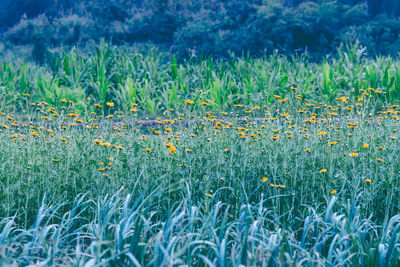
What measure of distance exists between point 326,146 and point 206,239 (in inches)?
72.0

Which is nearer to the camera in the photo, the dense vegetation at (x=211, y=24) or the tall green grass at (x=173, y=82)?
the tall green grass at (x=173, y=82)

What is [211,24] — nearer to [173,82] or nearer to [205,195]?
[173,82]

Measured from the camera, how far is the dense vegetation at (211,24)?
657 inches

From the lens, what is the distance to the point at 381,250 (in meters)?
2.50

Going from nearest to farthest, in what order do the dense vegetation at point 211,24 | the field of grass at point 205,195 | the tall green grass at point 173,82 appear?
the field of grass at point 205,195, the tall green grass at point 173,82, the dense vegetation at point 211,24

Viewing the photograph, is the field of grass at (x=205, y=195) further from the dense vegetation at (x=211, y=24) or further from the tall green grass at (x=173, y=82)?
the dense vegetation at (x=211, y=24)

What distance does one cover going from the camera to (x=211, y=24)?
17703mm

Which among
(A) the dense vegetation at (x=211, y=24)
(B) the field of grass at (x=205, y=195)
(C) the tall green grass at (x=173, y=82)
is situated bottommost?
(B) the field of grass at (x=205, y=195)

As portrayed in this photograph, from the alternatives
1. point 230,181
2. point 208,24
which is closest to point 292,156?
point 230,181

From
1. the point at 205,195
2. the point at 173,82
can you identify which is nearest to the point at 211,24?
the point at 173,82

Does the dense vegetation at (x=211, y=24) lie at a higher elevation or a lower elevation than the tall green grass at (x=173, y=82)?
higher

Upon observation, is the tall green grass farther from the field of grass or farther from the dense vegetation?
the dense vegetation

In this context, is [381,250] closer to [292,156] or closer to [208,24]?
[292,156]

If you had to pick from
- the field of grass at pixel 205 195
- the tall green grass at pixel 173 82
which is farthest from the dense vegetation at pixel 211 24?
the field of grass at pixel 205 195
